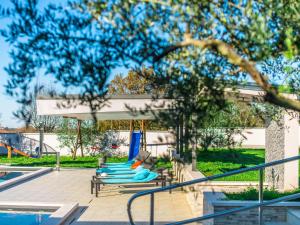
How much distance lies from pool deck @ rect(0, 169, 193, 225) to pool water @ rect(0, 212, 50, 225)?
94cm

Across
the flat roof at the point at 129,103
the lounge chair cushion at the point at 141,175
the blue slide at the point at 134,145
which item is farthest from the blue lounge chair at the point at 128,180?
the blue slide at the point at 134,145

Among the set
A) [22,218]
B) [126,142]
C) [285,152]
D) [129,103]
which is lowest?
[22,218]

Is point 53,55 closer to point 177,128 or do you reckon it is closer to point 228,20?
point 177,128

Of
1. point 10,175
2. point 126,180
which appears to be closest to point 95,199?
point 126,180

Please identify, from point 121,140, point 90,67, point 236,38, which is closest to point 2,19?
point 90,67

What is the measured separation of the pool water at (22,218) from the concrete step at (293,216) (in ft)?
18.0

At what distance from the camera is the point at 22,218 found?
10195mm

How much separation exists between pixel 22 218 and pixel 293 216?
6.20 m

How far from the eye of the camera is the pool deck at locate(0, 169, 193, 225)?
932 centimetres

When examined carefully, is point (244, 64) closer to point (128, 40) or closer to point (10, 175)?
point (128, 40)

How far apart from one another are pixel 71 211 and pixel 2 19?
23.4ft

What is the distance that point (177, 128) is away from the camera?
10.3ft

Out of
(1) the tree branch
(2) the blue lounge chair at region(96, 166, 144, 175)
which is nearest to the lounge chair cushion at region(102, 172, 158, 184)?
(2) the blue lounge chair at region(96, 166, 144, 175)

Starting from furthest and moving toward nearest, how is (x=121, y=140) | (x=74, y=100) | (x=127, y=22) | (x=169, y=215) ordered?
(x=121, y=140)
(x=169, y=215)
(x=74, y=100)
(x=127, y=22)
